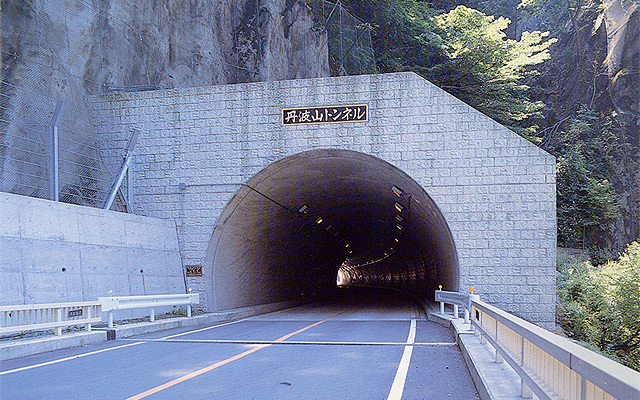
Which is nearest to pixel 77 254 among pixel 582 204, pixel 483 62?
pixel 483 62

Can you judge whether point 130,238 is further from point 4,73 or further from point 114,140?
point 4,73

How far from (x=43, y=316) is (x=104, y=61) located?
9.71m

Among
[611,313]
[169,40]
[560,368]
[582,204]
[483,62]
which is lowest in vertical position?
[611,313]

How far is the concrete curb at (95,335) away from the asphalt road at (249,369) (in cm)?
27

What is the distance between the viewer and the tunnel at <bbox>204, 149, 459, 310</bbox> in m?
14.8

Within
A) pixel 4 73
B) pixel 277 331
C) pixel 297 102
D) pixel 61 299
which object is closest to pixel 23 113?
pixel 4 73

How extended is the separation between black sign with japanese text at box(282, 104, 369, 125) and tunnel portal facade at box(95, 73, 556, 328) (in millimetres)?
27

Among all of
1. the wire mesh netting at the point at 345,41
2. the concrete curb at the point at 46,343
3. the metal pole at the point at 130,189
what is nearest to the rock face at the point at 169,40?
the wire mesh netting at the point at 345,41

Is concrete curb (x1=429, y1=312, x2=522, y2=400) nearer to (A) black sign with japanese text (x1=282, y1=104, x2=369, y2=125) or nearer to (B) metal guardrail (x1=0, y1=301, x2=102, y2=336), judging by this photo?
(B) metal guardrail (x1=0, y1=301, x2=102, y2=336)

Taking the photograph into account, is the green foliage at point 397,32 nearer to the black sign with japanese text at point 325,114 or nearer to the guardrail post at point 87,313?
the black sign with japanese text at point 325,114

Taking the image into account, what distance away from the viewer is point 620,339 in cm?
1445

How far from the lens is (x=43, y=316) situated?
880 cm

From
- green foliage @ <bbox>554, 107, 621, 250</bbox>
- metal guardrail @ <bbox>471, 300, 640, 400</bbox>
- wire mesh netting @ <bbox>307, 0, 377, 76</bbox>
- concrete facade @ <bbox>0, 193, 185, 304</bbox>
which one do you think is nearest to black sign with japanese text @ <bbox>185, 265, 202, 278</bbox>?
concrete facade @ <bbox>0, 193, 185, 304</bbox>

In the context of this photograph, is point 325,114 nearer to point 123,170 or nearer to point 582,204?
point 123,170
